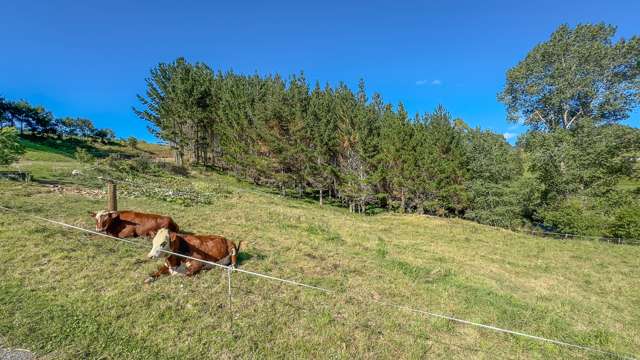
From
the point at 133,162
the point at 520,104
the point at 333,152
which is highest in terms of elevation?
the point at 520,104

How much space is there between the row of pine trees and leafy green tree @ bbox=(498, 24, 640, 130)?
874 cm

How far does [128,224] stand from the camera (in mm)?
7820

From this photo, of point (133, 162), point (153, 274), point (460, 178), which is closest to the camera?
point (153, 274)

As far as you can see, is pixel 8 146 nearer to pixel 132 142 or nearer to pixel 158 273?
pixel 158 273

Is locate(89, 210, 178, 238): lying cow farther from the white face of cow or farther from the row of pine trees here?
the row of pine trees

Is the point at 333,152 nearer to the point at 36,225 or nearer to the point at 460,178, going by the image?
the point at 460,178

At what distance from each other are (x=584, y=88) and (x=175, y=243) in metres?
39.9

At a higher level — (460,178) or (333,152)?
(333,152)

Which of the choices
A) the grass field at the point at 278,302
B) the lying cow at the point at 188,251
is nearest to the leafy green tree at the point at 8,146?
the grass field at the point at 278,302

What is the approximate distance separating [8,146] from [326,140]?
2412 centimetres

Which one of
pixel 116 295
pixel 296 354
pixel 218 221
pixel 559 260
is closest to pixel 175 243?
pixel 116 295

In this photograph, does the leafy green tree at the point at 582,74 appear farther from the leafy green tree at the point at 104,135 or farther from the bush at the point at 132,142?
the leafy green tree at the point at 104,135

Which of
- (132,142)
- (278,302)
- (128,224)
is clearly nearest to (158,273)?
(278,302)

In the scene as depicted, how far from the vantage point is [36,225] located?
7.54 m
